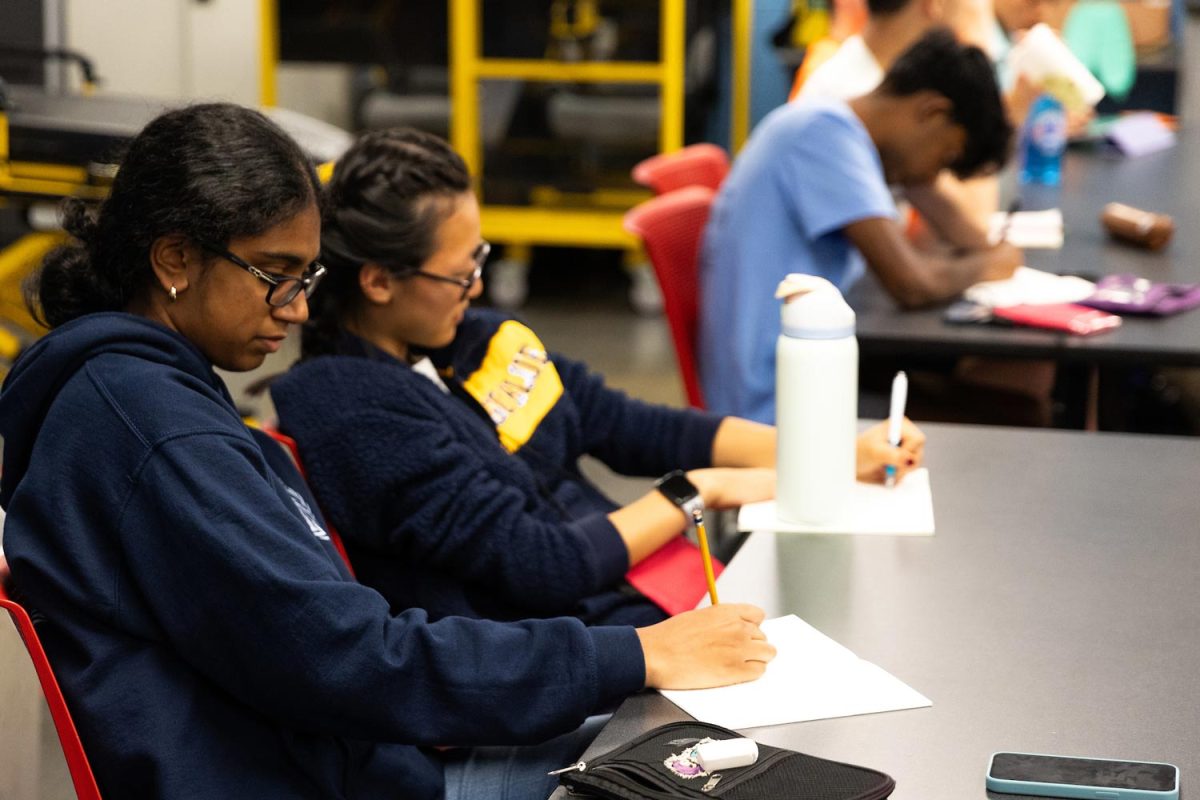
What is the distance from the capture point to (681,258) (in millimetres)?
2645

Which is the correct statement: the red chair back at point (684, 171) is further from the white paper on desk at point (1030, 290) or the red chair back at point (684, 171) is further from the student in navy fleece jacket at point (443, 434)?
the student in navy fleece jacket at point (443, 434)

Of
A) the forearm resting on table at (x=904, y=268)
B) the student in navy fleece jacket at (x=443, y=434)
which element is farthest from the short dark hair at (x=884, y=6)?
the student in navy fleece jacket at (x=443, y=434)

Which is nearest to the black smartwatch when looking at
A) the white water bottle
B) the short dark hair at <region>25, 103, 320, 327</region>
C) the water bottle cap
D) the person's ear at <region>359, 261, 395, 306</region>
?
the white water bottle

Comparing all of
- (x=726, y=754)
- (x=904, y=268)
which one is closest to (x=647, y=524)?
(x=726, y=754)

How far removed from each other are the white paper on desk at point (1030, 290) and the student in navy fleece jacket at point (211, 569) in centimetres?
128

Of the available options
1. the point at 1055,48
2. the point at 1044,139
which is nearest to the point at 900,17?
the point at 1055,48

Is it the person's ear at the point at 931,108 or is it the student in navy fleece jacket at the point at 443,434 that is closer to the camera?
the student in navy fleece jacket at the point at 443,434

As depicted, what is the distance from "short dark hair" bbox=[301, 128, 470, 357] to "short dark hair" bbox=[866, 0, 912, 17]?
171cm

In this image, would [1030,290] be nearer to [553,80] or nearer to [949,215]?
[949,215]

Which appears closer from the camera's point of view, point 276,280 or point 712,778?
point 712,778

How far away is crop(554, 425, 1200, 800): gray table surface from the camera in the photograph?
114 centimetres

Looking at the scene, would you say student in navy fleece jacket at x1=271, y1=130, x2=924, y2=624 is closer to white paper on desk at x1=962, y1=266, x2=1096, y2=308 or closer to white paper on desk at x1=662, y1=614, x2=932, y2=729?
white paper on desk at x1=662, y1=614, x2=932, y2=729

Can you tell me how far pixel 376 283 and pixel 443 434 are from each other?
0.69ft

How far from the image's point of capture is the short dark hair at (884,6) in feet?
10.3
